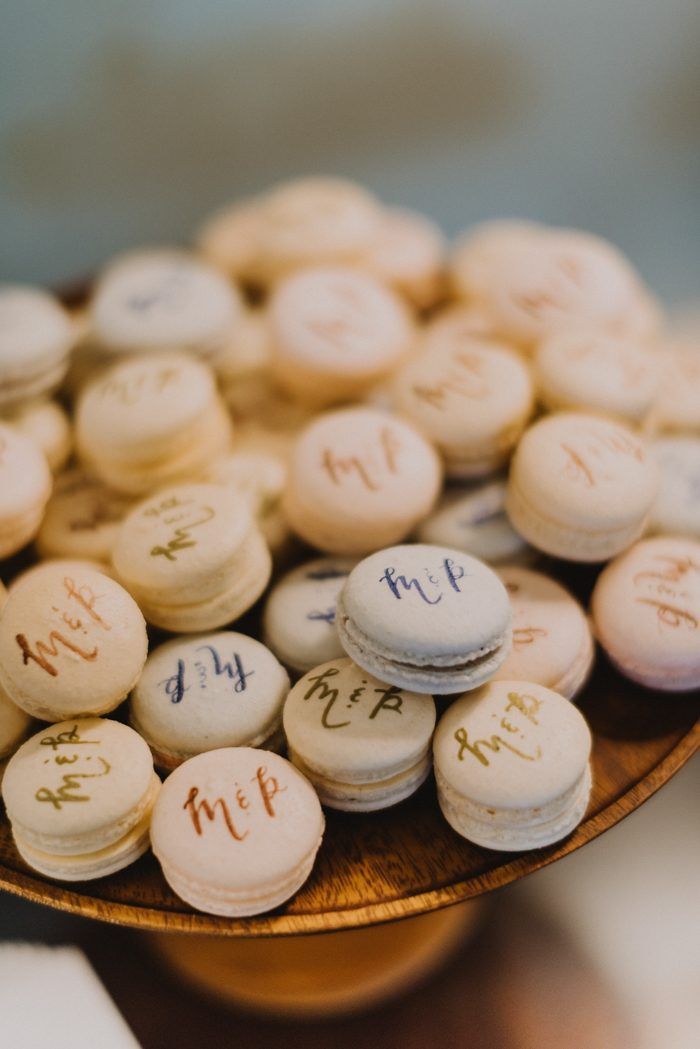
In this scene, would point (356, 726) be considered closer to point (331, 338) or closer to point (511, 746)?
point (511, 746)

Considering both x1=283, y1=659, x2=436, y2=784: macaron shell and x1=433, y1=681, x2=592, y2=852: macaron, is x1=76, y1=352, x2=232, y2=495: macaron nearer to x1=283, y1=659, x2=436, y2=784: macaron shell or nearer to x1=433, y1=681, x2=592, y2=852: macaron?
x1=283, y1=659, x2=436, y2=784: macaron shell

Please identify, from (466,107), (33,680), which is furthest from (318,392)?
(466,107)

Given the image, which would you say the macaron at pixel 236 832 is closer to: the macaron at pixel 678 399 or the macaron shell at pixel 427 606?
the macaron shell at pixel 427 606

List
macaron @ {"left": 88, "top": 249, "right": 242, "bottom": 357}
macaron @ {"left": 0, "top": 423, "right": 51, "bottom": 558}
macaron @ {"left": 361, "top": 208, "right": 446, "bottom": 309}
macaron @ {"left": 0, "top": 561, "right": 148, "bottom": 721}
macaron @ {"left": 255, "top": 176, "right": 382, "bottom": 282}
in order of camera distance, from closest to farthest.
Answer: macaron @ {"left": 0, "top": 561, "right": 148, "bottom": 721} < macaron @ {"left": 0, "top": 423, "right": 51, "bottom": 558} < macaron @ {"left": 88, "top": 249, "right": 242, "bottom": 357} < macaron @ {"left": 255, "top": 176, "right": 382, "bottom": 282} < macaron @ {"left": 361, "top": 208, "right": 446, "bottom": 309}

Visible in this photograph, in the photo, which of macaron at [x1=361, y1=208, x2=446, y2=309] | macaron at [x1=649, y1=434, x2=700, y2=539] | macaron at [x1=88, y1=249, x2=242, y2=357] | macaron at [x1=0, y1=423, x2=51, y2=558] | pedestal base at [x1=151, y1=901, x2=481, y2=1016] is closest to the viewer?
pedestal base at [x1=151, y1=901, x2=481, y2=1016]

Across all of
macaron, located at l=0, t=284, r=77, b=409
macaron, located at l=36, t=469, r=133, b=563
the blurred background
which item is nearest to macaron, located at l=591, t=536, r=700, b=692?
macaron, located at l=36, t=469, r=133, b=563

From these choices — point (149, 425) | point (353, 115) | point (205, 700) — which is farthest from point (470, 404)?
point (353, 115)

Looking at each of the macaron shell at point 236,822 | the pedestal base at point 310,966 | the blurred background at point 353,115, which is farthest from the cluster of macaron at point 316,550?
the blurred background at point 353,115
